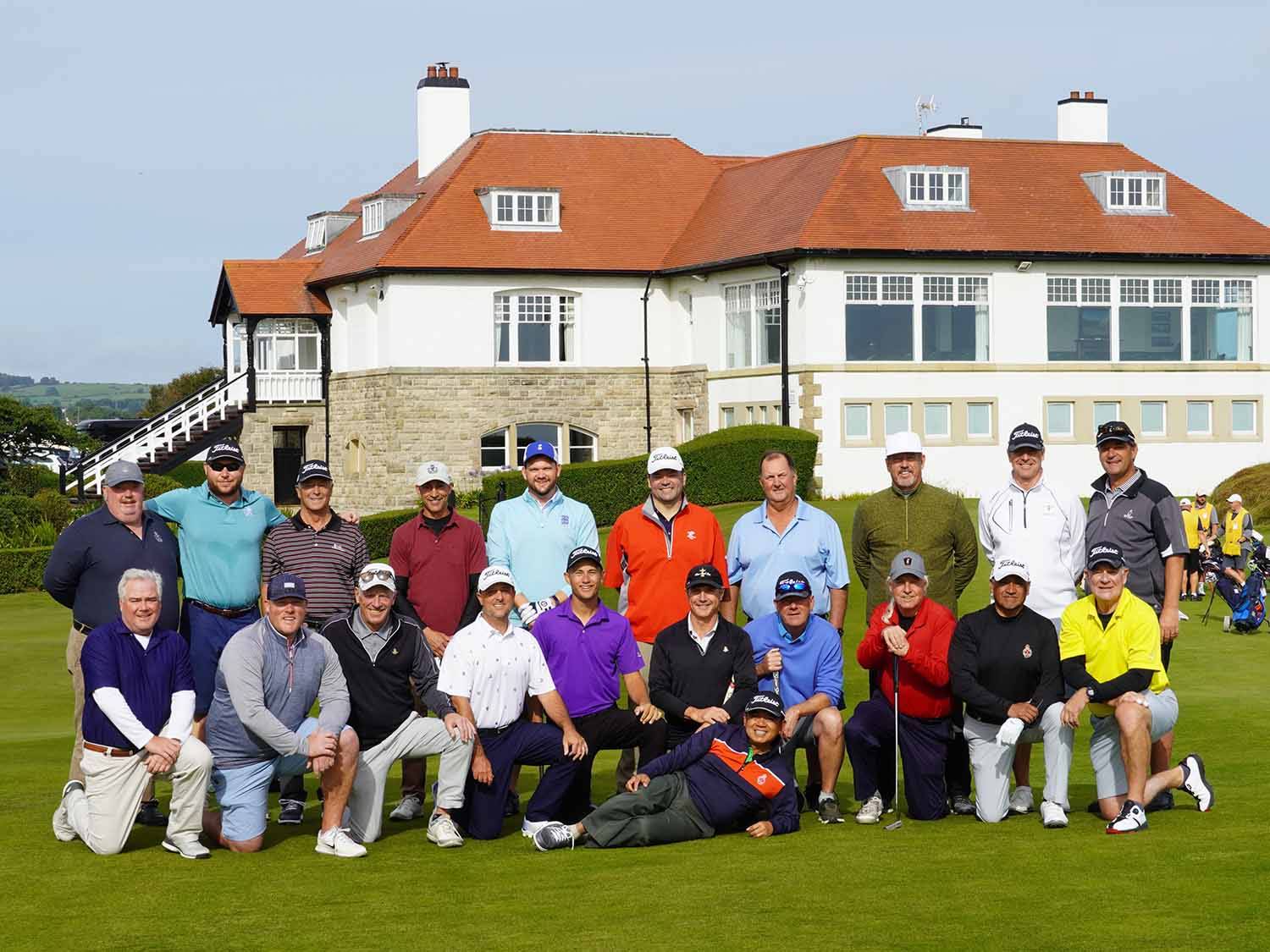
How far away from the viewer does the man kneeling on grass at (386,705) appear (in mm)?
9906

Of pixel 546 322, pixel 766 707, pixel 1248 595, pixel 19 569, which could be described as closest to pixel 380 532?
pixel 19 569

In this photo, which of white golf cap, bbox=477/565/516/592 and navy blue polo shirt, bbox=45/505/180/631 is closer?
white golf cap, bbox=477/565/516/592

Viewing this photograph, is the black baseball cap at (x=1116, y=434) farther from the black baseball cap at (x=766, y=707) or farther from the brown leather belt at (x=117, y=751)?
the brown leather belt at (x=117, y=751)

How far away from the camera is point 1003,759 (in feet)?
32.9

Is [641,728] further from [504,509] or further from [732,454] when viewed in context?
[732,454]

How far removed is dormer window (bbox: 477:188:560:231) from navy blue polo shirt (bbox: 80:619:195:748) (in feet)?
108

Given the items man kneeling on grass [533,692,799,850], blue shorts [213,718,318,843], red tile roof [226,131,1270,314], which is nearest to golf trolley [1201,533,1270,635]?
man kneeling on grass [533,692,799,850]

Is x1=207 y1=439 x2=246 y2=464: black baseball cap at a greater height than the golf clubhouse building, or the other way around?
the golf clubhouse building

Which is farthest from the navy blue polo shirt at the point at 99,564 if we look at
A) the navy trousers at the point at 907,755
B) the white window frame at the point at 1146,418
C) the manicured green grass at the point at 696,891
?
the white window frame at the point at 1146,418

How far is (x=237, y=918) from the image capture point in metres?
8.09

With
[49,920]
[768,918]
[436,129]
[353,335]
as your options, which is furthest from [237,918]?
[436,129]

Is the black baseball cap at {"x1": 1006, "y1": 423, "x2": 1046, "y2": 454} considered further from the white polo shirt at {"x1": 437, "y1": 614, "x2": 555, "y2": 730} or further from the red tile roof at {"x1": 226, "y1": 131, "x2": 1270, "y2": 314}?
the red tile roof at {"x1": 226, "y1": 131, "x2": 1270, "y2": 314}

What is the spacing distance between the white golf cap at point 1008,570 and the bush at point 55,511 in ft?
88.5

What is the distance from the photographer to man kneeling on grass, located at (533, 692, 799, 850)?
9.70 m
